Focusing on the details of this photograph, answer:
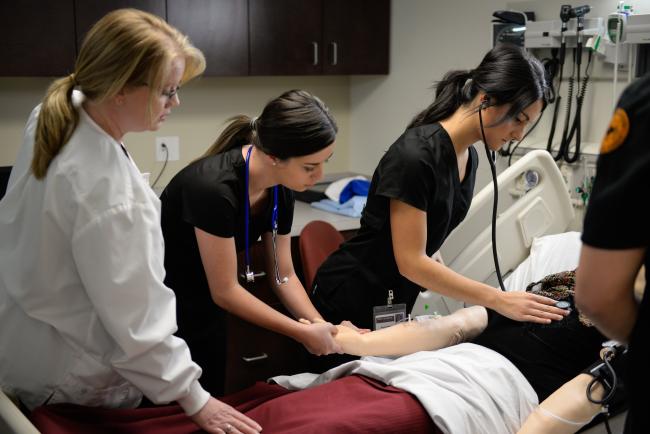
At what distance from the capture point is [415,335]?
6.31 feet

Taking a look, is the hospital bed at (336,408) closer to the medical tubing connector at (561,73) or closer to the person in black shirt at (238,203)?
the person in black shirt at (238,203)

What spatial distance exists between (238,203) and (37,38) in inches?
59.6

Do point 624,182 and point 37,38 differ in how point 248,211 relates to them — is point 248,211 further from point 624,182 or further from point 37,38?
point 37,38

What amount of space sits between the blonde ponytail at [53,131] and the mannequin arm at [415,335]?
0.88 m

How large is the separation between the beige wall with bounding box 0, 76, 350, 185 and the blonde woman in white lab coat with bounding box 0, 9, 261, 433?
6.21ft

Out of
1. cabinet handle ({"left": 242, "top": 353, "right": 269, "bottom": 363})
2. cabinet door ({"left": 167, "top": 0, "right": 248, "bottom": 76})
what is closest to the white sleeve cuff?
cabinet handle ({"left": 242, "top": 353, "right": 269, "bottom": 363})

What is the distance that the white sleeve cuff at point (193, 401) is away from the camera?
1.32 metres

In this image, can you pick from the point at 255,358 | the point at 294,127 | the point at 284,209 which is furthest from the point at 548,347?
the point at 255,358

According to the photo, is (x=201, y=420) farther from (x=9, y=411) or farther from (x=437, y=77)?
(x=437, y=77)

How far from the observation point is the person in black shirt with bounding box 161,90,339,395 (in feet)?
5.45

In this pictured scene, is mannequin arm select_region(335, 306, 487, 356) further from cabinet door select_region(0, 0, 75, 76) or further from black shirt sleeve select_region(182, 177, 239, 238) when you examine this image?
cabinet door select_region(0, 0, 75, 76)

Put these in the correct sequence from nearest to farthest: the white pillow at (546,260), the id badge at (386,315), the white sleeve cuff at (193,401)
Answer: the white sleeve cuff at (193,401)
the id badge at (386,315)
the white pillow at (546,260)

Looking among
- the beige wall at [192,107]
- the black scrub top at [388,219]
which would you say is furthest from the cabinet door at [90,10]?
the black scrub top at [388,219]

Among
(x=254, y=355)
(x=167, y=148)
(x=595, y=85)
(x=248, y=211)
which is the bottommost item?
(x=254, y=355)
